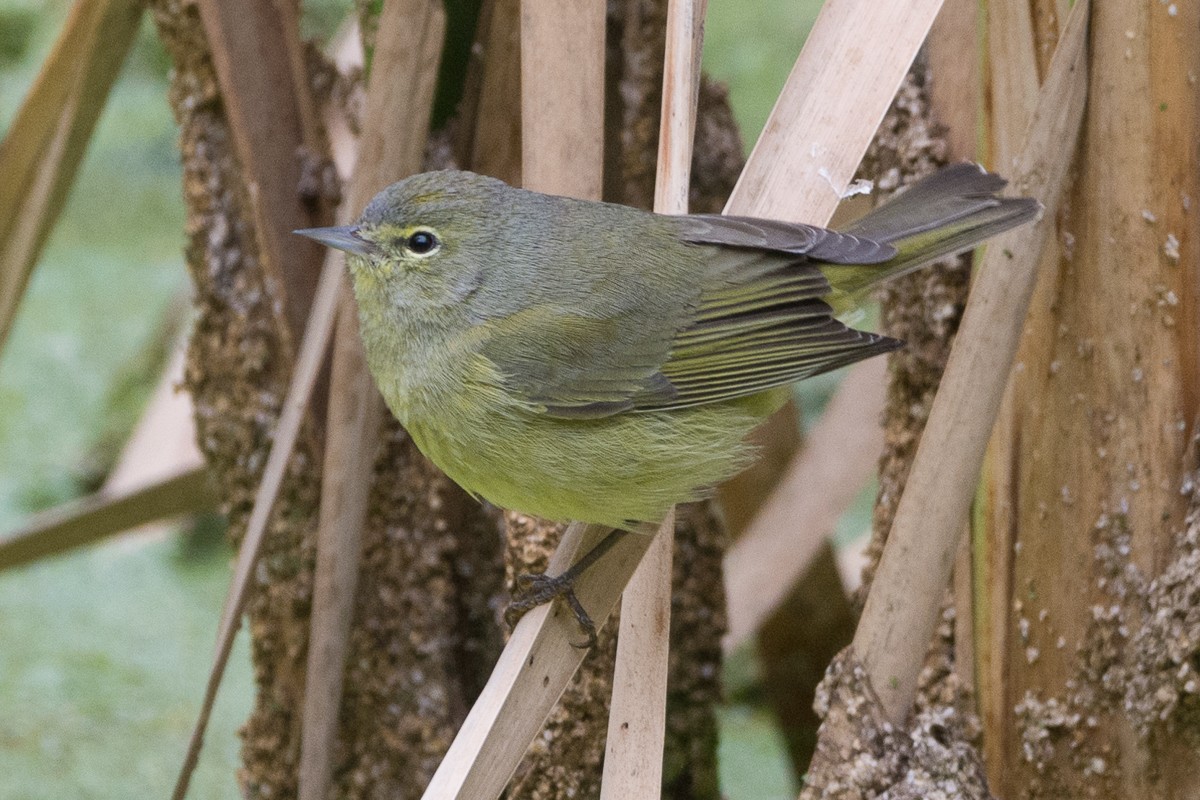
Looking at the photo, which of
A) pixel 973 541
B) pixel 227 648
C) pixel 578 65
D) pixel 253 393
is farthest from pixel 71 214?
pixel 973 541

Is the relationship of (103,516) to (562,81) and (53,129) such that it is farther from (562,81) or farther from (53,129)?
(562,81)

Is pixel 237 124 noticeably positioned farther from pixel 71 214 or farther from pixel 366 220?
pixel 71 214

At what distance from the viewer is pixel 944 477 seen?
2.01m

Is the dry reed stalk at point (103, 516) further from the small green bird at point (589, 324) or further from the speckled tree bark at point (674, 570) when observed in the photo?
the speckled tree bark at point (674, 570)

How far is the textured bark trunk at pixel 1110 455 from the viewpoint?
6.61 ft

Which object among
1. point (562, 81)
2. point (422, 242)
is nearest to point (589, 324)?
point (422, 242)

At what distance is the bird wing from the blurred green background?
5.64 feet

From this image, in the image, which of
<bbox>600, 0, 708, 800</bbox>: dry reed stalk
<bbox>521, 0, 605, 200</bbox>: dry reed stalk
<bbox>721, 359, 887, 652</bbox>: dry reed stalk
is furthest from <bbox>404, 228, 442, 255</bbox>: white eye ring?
<bbox>721, 359, 887, 652</bbox>: dry reed stalk

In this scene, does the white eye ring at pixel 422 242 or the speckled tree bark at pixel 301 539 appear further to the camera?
the speckled tree bark at pixel 301 539

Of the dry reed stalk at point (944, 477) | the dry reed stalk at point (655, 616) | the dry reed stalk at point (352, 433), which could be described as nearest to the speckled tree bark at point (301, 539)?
the dry reed stalk at point (352, 433)

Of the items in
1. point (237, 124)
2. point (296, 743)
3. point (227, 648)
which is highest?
point (237, 124)

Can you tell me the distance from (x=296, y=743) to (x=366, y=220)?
126 centimetres

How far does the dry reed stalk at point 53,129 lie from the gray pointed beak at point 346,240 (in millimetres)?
973

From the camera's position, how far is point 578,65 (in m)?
2.31
